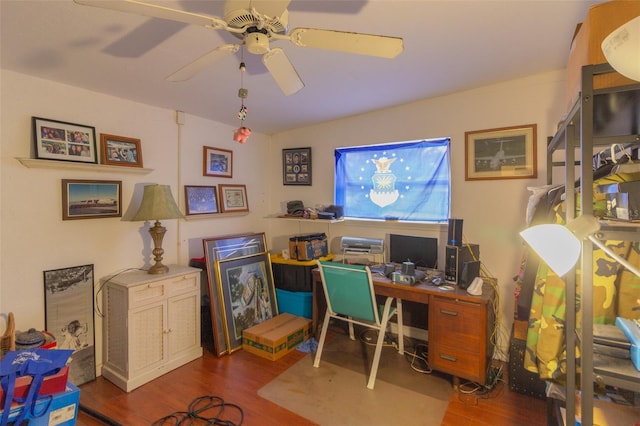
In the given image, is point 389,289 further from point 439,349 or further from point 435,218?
point 435,218

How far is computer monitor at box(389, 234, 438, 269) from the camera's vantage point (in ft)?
9.36

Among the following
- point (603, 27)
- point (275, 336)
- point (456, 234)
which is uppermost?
point (603, 27)

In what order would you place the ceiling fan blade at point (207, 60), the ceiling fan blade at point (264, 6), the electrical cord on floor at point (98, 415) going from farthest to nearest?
the electrical cord on floor at point (98, 415) < the ceiling fan blade at point (207, 60) < the ceiling fan blade at point (264, 6)

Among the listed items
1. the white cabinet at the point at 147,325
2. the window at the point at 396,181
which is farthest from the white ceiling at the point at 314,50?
the white cabinet at the point at 147,325

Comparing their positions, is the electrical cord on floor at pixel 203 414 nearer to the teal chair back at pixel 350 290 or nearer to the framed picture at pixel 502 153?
the teal chair back at pixel 350 290

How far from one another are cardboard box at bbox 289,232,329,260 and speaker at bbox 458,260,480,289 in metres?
1.52

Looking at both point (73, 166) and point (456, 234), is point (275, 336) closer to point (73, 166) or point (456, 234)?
point (456, 234)

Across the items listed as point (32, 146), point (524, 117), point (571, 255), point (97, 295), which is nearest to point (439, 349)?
point (571, 255)

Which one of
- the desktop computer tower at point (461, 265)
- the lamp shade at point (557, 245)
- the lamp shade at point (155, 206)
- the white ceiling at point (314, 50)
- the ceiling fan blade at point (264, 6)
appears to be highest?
the white ceiling at point (314, 50)

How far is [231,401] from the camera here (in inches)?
86.0

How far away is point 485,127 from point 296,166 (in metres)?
Answer: 2.10

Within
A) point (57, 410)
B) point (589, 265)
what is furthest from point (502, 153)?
point (57, 410)

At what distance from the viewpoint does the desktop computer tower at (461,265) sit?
2.36m

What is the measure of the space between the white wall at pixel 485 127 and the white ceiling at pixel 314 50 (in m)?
0.16
